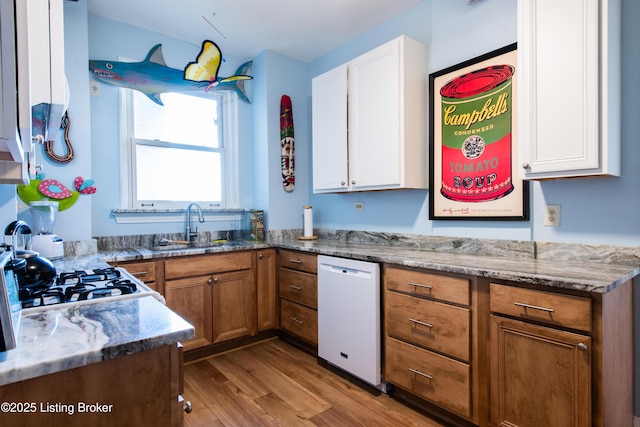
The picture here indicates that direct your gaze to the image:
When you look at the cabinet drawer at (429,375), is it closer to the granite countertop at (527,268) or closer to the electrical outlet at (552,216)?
the granite countertop at (527,268)

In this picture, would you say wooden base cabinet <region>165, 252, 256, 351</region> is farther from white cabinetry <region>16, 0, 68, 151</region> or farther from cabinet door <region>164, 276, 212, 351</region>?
white cabinetry <region>16, 0, 68, 151</region>

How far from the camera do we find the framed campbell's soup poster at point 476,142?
6.78ft

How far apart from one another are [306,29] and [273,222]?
1.75 m

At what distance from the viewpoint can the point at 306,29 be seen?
2.96 meters

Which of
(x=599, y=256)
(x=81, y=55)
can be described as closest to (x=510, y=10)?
(x=599, y=256)

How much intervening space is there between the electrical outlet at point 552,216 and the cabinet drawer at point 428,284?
649 millimetres

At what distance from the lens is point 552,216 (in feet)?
6.29

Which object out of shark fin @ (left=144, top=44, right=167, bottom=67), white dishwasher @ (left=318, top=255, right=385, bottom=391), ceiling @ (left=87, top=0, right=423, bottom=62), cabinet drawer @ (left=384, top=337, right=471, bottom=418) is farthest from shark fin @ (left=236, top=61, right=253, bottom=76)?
cabinet drawer @ (left=384, top=337, right=471, bottom=418)

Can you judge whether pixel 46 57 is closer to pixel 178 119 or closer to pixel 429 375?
pixel 429 375

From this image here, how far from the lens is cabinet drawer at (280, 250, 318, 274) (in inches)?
105

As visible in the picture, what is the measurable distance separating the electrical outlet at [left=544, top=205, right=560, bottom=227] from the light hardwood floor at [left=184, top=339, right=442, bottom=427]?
4.17ft

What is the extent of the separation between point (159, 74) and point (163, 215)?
1.23 meters

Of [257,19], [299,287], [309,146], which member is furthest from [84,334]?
[309,146]

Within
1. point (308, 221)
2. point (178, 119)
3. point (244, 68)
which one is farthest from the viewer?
point (244, 68)
